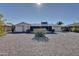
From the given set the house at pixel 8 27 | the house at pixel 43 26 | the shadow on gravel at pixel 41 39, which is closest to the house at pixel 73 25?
the house at pixel 43 26

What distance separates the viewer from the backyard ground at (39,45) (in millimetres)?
4559

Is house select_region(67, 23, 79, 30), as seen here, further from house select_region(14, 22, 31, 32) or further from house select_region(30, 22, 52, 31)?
house select_region(14, 22, 31, 32)

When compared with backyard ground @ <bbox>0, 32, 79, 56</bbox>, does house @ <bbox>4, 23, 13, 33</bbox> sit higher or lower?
higher

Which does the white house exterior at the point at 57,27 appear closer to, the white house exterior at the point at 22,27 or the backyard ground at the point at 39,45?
the backyard ground at the point at 39,45

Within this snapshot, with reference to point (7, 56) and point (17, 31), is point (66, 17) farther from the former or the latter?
point (7, 56)

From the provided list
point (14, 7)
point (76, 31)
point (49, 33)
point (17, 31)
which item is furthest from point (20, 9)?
point (76, 31)

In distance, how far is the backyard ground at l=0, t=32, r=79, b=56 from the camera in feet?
15.0

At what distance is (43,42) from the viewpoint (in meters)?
4.61

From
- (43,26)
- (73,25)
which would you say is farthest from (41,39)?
(73,25)

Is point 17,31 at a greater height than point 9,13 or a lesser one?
lesser

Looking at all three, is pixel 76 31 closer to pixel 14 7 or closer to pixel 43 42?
pixel 43 42

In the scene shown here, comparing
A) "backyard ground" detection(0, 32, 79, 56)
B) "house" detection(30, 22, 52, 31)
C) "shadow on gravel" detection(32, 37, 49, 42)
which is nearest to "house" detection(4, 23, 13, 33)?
"backyard ground" detection(0, 32, 79, 56)

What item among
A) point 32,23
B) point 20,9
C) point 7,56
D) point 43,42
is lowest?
point 7,56

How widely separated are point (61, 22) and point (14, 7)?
107 cm
